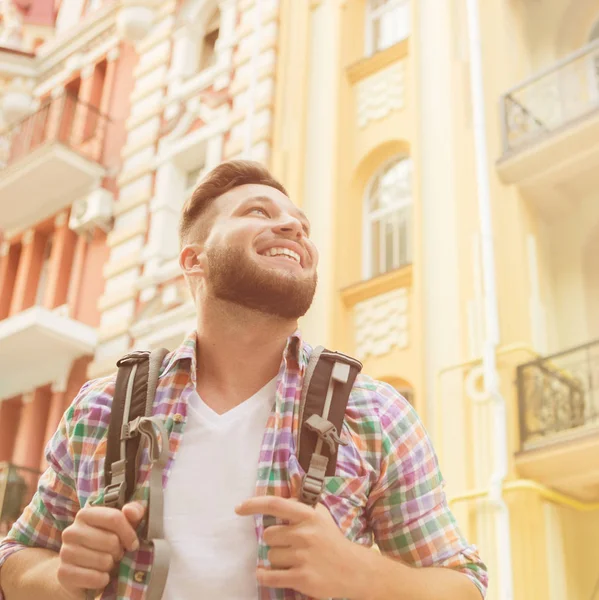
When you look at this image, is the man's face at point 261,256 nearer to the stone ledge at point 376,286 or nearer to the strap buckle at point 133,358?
the strap buckle at point 133,358

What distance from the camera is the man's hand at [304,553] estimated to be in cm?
149

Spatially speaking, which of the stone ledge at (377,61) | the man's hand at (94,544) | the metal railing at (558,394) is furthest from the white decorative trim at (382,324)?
the man's hand at (94,544)

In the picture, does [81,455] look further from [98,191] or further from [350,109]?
[98,191]

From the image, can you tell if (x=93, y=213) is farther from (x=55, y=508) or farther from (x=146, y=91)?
(x=55, y=508)

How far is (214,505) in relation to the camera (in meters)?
1.70

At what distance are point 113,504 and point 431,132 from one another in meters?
5.95

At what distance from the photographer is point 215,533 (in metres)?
1.67

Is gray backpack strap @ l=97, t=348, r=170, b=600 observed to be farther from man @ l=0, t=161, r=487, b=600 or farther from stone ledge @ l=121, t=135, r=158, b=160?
stone ledge @ l=121, t=135, r=158, b=160

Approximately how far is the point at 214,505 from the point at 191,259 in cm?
78

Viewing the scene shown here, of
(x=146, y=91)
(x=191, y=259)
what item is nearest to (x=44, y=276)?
(x=146, y=91)

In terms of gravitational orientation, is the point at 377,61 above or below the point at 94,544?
above

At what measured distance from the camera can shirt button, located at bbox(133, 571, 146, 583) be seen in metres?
1.60

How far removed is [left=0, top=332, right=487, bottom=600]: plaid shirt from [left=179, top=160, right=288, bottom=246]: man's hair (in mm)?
545

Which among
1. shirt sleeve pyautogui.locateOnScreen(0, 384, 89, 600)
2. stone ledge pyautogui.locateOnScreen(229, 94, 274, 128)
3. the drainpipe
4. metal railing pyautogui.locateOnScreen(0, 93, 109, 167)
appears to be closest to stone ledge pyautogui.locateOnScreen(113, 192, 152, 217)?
metal railing pyautogui.locateOnScreen(0, 93, 109, 167)
